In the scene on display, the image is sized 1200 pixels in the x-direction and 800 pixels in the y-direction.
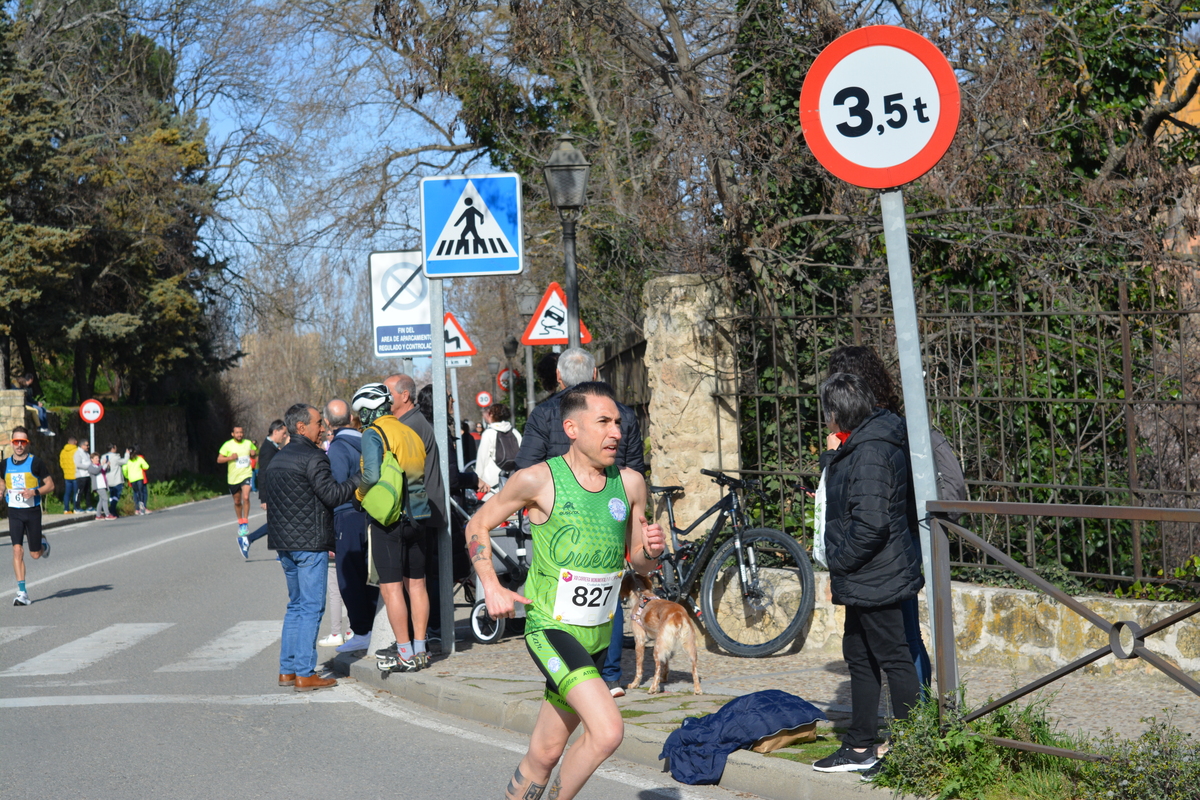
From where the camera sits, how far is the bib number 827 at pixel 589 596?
4.20 m

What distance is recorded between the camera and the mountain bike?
8055 millimetres

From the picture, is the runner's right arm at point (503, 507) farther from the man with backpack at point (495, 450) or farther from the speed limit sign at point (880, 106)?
the man with backpack at point (495, 450)

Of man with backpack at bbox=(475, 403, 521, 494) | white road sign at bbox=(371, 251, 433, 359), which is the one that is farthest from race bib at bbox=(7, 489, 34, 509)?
man with backpack at bbox=(475, 403, 521, 494)

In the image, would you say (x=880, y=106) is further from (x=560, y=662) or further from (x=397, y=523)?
(x=397, y=523)

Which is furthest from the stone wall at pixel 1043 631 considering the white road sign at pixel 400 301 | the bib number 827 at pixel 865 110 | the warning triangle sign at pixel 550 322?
the warning triangle sign at pixel 550 322

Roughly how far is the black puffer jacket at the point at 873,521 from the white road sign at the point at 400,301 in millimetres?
6340

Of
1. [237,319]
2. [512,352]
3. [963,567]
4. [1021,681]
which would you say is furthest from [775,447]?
[237,319]

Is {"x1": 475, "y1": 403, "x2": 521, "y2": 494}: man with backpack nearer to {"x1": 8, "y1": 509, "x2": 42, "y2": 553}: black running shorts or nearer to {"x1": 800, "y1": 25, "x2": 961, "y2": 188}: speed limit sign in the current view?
{"x1": 8, "y1": 509, "x2": 42, "y2": 553}: black running shorts

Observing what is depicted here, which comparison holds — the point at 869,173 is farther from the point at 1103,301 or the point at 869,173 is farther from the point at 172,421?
the point at 172,421

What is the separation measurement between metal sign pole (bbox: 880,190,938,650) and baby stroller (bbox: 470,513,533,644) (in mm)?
4149

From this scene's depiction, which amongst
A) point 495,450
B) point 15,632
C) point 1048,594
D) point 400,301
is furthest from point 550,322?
point 1048,594

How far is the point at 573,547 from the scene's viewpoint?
4203 mm

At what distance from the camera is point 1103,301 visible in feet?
31.1

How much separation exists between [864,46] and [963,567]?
3.94 m
